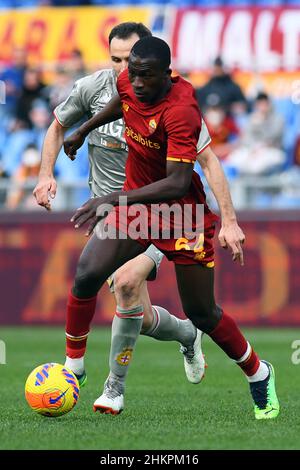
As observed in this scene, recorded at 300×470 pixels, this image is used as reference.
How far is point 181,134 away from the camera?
623 cm

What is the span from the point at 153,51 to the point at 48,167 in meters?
1.42

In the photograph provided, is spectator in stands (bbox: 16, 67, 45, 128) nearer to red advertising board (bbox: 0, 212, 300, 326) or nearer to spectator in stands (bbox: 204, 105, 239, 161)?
red advertising board (bbox: 0, 212, 300, 326)

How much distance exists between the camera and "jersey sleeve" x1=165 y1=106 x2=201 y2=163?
621 cm

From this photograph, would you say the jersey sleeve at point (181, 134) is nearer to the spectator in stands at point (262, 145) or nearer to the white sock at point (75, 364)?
the white sock at point (75, 364)

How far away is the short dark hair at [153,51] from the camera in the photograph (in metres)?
6.16

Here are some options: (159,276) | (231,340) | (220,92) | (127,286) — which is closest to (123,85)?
(127,286)

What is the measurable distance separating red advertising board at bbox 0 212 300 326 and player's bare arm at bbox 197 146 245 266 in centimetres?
776

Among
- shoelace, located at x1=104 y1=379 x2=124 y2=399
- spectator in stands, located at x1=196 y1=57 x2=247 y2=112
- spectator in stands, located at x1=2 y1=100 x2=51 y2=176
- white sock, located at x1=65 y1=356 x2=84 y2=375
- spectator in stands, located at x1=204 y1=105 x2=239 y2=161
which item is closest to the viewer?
shoelace, located at x1=104 y1=379 x2=124 y2=399

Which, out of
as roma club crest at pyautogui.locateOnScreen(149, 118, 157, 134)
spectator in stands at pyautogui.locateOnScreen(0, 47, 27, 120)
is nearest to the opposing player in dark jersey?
as roma club crest at pyautogui.locateOnScreen(149, 118, 157, 134)

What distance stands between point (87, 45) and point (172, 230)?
1326 centimetres

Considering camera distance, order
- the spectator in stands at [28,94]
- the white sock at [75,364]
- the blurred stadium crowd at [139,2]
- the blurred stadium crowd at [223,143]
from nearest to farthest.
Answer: the white sock at [75,364] → the blurred stadium crowd at [223,143] → the spectator in stands at [28,94] → the blurred stadium crowd at [139,2]

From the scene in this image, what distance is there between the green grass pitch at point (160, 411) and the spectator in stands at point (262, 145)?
12.0 ft

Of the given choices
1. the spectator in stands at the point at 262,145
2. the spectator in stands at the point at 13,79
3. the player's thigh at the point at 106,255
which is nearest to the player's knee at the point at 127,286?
the player's thigh at the point at 106,255

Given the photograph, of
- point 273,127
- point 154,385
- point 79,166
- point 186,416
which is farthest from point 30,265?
point 186,416
